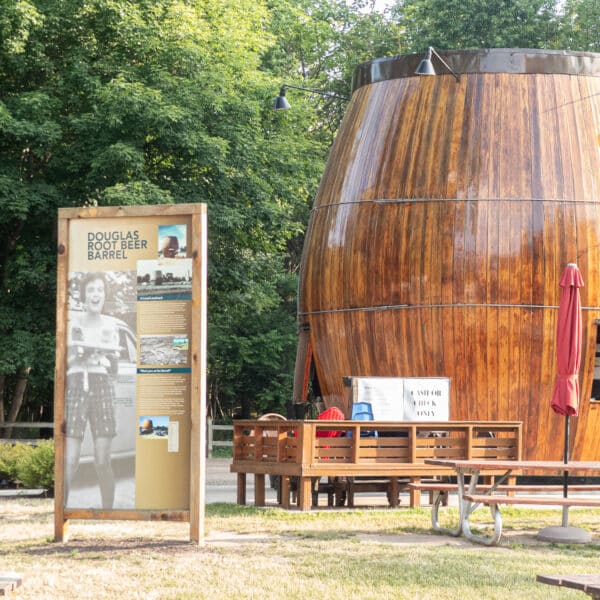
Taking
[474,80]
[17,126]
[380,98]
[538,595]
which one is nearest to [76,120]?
[17,126]

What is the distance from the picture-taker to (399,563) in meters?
9.24

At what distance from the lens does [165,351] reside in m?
10.2

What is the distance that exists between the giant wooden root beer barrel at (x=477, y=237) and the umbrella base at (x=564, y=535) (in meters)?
5.62

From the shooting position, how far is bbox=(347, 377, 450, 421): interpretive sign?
1606cm

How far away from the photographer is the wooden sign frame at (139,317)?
32.9 feet

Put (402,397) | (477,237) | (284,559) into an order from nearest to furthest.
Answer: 1. (284,559)
2. (402,397)
3. (477,237)

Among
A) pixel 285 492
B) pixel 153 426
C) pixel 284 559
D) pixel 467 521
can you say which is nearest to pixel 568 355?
pixel 467 521

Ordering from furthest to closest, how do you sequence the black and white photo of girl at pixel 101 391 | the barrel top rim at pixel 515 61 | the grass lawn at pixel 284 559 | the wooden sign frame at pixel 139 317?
the barrel top rim at pixel 515 61
the black and white photo of girl at pixel 101 391
the wooden sign frame at pixel 139 317
the grass lawn at pixel 284 559

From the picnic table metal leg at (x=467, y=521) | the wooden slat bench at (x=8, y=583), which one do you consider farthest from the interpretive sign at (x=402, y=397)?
the wooden slat bench at (x=8, y=583)

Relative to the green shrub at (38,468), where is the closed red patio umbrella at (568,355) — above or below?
above

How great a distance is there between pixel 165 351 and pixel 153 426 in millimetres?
649

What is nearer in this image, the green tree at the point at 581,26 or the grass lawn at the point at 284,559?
the grass lawn at the point at 284,559

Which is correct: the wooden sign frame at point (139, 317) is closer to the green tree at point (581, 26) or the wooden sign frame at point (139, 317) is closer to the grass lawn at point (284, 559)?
the grass lawn at point (284, 559)

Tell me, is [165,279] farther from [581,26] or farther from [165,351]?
[581,26]
